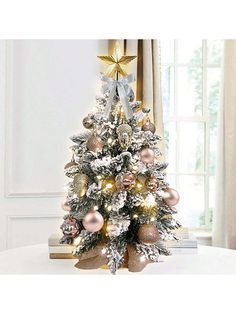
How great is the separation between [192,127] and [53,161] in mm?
889

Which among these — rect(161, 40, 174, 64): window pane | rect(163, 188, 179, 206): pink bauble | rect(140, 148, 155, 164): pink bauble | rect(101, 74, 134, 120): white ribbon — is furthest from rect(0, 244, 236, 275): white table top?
rect(161, 40, 174, 64): window pane

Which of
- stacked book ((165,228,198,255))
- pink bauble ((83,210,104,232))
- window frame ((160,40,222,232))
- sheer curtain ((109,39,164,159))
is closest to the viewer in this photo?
pink bauble ((83,210,104,232))

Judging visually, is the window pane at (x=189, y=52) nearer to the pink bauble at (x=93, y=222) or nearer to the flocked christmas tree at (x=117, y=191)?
the flocked christmas tree at (x=117, y=191)

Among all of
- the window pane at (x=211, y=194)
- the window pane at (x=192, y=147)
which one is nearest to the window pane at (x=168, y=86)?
the window pane at (x=192, y=147)

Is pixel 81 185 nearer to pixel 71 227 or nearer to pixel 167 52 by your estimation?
pixel 71 227

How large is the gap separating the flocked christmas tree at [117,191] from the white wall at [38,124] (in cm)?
140

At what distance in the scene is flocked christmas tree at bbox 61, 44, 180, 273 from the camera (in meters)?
1.12

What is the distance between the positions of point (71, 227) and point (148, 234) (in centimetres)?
21

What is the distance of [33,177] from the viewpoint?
2621mm

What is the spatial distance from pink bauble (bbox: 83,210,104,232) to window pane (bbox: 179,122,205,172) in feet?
6.01

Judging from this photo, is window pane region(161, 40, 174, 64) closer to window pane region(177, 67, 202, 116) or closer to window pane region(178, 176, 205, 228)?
window pane region(177, 67, 202, 116)

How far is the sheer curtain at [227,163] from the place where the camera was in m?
2.58

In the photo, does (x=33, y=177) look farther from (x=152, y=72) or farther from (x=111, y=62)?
(x=111, y=62)
